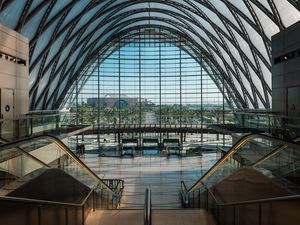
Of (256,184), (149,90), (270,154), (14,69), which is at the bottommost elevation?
(256,184)

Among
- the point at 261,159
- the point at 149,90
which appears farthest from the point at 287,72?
the point at 149,90

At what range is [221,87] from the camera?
48.8 metres

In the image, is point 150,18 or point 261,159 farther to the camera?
point 150,18

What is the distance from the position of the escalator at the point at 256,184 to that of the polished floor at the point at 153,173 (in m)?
6.89

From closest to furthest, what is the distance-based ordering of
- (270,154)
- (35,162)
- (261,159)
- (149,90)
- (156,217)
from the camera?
(270,154), (35,162), (261,159), (156,217), (149,90)

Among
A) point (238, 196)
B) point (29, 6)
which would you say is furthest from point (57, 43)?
point (238, 196)

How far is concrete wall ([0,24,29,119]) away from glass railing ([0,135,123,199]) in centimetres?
768

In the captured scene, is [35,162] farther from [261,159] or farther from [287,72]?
[287,72]

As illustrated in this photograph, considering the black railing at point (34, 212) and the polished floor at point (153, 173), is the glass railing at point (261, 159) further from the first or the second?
the polished floor at point (153, 173)

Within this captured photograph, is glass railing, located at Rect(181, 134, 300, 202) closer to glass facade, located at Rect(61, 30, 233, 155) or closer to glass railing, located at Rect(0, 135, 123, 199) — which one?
glass railing, located at Rect(0, 135, 123, 199)

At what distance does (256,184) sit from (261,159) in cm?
120

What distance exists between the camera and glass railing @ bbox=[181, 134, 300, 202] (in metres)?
6.46

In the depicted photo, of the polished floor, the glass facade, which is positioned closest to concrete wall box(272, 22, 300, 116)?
the polished floor

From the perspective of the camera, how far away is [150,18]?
4994 centimetres
